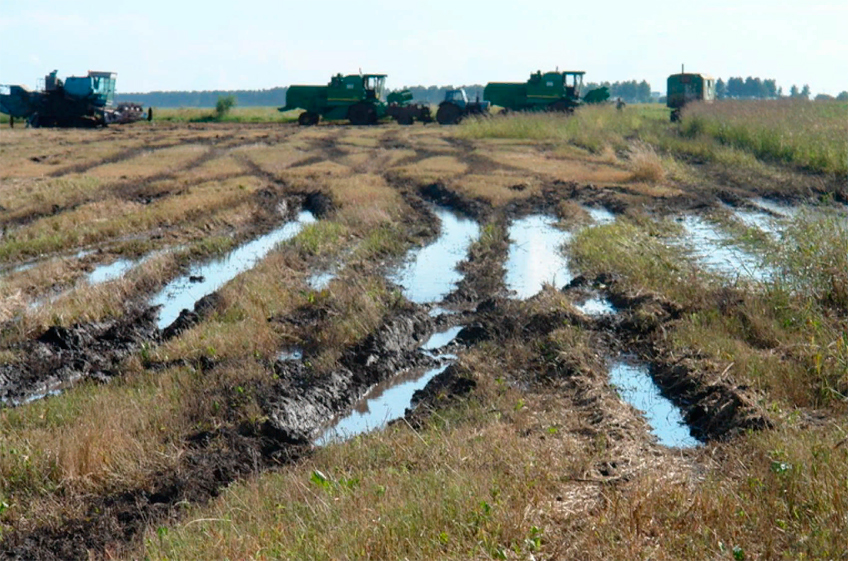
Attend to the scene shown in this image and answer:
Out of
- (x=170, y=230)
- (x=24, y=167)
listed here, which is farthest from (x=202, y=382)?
(x=24, y=167)

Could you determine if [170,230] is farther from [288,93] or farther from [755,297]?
[288,93]

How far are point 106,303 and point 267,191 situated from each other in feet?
32.0

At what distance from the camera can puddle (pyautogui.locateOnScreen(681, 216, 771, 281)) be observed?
10.6 metres

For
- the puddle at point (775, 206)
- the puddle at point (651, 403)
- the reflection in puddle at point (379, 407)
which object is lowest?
the reflection in puddle at point (379, 407)

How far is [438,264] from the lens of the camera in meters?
13.1

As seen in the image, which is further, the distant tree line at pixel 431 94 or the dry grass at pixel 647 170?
the distant tree line at pixel 431 94

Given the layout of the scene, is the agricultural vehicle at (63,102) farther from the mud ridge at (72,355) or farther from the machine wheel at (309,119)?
the mud ridge at (72,355)

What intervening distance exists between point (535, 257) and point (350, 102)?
3537 centimetres

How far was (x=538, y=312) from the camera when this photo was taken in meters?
9.20

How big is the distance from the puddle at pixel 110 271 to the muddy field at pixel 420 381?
0.08 meters

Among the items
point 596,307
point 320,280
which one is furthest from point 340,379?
point 320,280

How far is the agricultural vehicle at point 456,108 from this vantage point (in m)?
46.5

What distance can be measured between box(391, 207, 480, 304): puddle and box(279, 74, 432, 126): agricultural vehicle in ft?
102

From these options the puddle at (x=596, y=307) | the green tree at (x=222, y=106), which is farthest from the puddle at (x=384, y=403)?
the green tree at (x=222, y=106)
